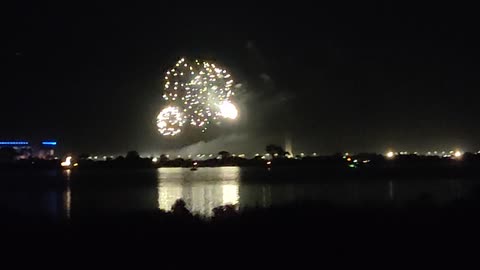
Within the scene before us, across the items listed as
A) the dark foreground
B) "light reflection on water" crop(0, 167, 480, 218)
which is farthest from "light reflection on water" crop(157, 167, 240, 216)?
the dark foreground

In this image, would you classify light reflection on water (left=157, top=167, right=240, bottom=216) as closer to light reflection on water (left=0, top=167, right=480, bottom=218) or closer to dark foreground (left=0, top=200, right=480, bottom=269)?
light reflection on water (left=0, top=167, right=480, bottom=218)

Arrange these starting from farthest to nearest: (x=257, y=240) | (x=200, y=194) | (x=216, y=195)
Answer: (x=200, y=194), (x=216, y=195), (x=257, y=240)

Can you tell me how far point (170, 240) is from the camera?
1791 cm

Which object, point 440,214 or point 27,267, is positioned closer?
point 27,267

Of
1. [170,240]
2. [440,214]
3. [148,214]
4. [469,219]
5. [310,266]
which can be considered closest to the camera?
[310,266]

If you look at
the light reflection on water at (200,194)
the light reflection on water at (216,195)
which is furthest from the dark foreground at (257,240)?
the light reflection on water at (200,194)


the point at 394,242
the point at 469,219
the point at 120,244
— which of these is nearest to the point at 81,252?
the point at 120,244

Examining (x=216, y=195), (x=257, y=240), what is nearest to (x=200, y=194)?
(x=216, y=195)

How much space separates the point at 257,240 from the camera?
17.5 metres

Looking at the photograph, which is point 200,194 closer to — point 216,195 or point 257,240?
point 216,195

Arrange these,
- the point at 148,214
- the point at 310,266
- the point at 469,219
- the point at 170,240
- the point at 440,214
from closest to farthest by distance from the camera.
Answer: the point at 310,266 → the point at 170,240 → the point at 469,219 → the point at 440,214 → the point at 148,214

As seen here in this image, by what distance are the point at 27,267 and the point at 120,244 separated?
2.47 m

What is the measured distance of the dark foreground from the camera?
51.0 ft

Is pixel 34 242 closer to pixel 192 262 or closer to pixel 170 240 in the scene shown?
pixel 170 240
